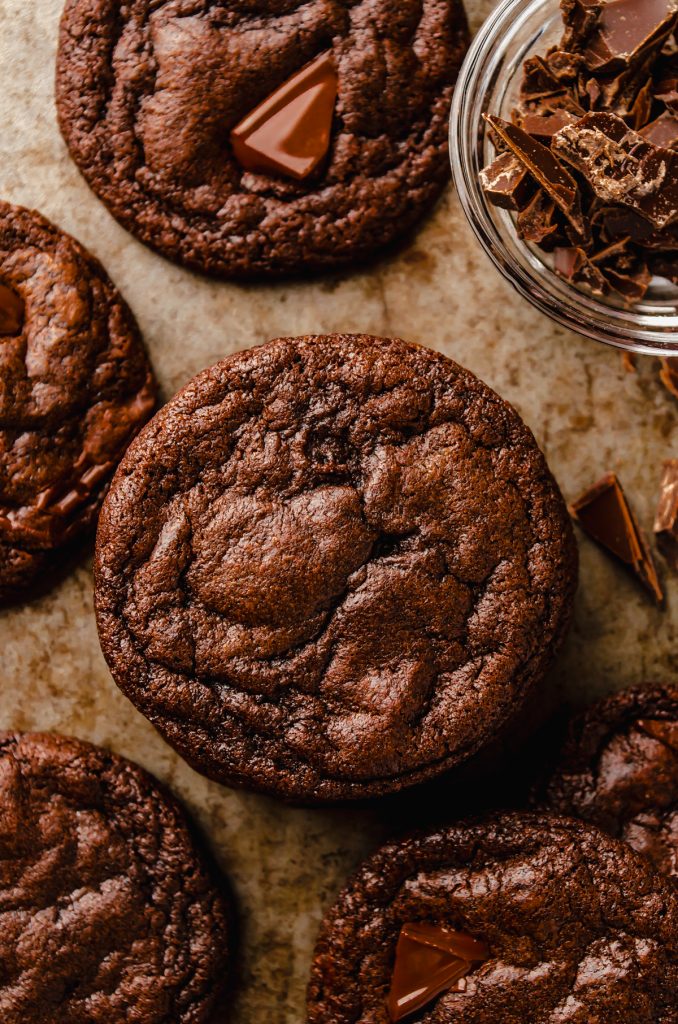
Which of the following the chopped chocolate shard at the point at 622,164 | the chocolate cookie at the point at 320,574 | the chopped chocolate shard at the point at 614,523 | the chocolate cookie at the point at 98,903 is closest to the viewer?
the chopped chocolate shard at the point at 622,164

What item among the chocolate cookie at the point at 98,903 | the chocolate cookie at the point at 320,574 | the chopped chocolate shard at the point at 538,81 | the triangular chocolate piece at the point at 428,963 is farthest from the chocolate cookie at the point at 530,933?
the chopped chocolate shard at the point at 538,81

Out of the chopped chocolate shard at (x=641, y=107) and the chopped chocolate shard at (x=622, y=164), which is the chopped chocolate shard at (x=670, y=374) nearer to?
the chopped chocolate shard at (x=622, y=164)

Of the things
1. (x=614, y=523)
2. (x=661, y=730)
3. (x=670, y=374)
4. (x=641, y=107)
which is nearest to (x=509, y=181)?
(x=641, y=107)

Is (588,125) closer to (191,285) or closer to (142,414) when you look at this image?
(191,285)

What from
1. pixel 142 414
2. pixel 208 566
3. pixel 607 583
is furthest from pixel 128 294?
pixel 607 583

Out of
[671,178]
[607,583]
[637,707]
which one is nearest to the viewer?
[671,178]

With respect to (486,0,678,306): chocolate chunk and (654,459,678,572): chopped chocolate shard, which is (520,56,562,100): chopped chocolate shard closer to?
(486,0,678,306): chocolate chunk
